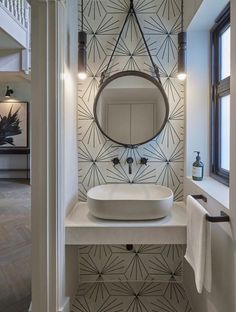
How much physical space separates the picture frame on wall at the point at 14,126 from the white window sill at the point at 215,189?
5367mm

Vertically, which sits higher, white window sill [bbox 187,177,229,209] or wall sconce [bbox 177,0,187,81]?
wall sconce [bbox 177,0,187,81]

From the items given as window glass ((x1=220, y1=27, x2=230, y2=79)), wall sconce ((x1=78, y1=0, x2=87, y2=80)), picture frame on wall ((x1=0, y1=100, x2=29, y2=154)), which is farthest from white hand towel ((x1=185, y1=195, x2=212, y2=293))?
picture frame on wall ((x1=0, y1=100, x2=29, y2=154))

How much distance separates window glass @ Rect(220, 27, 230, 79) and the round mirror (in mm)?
483

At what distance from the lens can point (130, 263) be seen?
221cm

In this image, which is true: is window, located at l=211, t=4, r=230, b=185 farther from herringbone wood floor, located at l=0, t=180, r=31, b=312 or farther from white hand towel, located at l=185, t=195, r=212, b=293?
herringbone wood floor, located at l=0, t=180, r=31, b=312

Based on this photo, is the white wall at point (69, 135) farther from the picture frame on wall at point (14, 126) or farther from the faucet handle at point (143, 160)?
the picture frame on wall at point (14, 126)

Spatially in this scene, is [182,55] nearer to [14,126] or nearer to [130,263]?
[130,263]

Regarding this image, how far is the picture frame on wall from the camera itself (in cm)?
639

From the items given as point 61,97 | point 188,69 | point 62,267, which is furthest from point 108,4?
point 62,267

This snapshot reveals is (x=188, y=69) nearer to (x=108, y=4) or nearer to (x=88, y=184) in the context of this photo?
(x=108, y=4)

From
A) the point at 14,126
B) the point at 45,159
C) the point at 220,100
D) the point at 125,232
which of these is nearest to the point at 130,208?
the point at 125,232

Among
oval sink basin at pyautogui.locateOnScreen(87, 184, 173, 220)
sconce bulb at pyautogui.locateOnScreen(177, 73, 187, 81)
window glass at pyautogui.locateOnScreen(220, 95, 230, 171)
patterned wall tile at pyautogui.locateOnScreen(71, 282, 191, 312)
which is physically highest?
sconce bulb at pyautogui.locateOnScreen(177, 73, 187, 81)

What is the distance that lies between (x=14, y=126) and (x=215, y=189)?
583 centimetres

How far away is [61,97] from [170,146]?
1.01 meters
